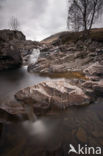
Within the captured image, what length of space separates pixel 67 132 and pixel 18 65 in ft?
38.6

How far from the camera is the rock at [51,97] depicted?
3388 mm

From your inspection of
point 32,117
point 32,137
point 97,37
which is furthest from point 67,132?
point 97,37

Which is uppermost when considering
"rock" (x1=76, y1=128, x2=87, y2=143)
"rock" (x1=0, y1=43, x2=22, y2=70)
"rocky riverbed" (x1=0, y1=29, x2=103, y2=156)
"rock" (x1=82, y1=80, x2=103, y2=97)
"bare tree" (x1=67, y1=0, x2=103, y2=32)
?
"bare tree" (x1=67, y1=0, x2=103, y2=32)

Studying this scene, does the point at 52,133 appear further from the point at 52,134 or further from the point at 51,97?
the point at 51,97

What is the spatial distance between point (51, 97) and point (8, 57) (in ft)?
31.1

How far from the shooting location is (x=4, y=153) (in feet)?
6.34

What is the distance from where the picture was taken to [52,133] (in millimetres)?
2453

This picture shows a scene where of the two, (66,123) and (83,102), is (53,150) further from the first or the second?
(83,102)

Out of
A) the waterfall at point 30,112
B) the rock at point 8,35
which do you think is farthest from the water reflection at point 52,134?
the rock at point 8,35

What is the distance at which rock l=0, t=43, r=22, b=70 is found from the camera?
10398mm

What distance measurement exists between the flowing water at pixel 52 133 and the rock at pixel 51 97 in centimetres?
36

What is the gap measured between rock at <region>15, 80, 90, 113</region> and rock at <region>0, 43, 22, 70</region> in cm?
842

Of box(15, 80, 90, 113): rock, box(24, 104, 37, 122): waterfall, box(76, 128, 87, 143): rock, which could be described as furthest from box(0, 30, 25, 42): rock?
box(76, 128, 87, 143): rock

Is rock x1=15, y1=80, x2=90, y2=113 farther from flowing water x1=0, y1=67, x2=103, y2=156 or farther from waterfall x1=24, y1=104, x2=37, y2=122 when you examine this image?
flowing water x1=0, y1=67, x2=103, y2=156
